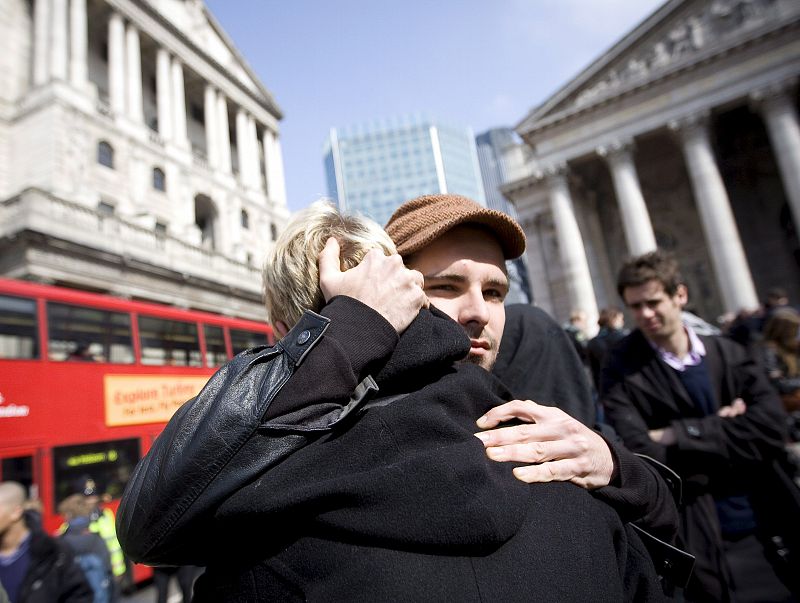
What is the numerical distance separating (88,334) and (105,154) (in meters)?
17.5

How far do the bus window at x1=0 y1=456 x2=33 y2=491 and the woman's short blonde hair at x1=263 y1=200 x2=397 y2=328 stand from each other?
24.6ft

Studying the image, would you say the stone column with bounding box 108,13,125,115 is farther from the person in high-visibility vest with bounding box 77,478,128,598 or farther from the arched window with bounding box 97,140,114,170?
the person in high-visibility vest with bounding box 77,478,128,598

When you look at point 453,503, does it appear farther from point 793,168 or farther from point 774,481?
point 793,168

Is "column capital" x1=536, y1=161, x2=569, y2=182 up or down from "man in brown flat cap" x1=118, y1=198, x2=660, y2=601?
up

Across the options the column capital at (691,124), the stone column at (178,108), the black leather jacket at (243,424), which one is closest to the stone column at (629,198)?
the column capital at (691,124)

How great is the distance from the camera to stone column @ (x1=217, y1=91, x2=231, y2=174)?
30062 millimetres

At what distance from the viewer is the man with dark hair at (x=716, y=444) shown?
2.24 metres

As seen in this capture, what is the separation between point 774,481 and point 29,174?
25100 millimetres

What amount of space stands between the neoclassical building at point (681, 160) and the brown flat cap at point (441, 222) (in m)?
22.2

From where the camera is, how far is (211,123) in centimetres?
3058

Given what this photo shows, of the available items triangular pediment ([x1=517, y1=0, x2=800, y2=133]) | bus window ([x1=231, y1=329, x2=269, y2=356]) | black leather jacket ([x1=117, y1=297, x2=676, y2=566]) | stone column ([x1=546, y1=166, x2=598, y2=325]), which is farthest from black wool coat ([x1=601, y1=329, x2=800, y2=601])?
triangular pediment ([x1=517, y1=0, x2=800, y2=133])

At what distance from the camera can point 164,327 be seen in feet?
31.0

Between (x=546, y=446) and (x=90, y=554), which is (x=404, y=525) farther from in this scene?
(x=90, y=554)

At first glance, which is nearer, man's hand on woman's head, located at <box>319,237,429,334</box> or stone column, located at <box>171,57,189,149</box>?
man's hand on woman's head, located at <box>319,237,429,334</box>
